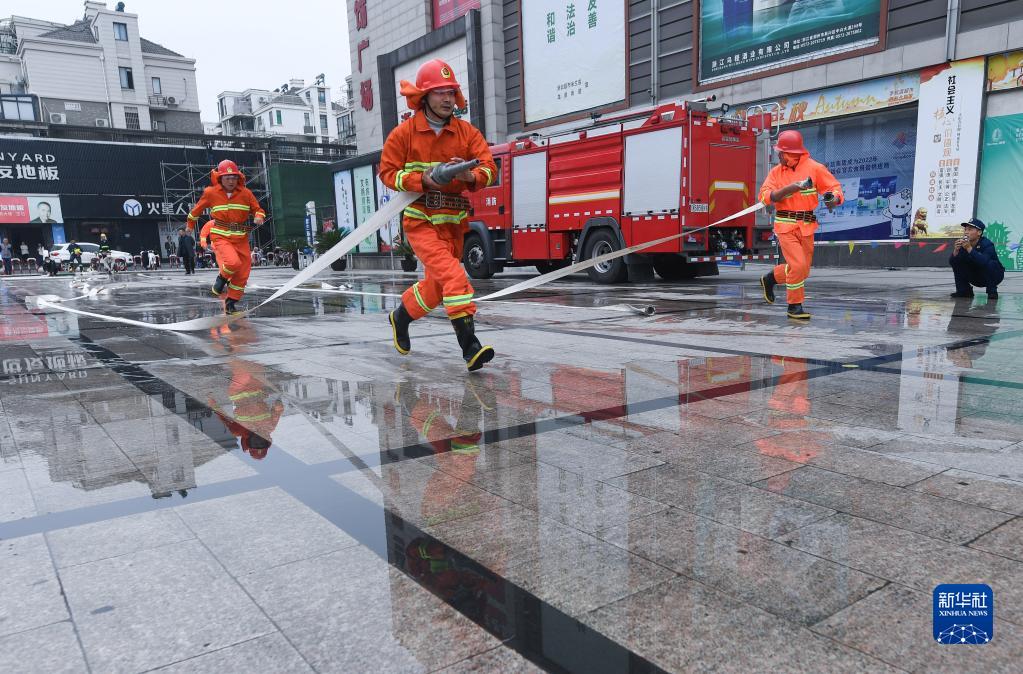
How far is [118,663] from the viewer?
5.56 feet

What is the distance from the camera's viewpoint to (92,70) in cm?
5072

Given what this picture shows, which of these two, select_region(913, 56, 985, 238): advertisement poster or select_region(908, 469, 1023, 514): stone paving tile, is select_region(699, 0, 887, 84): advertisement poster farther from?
select_region(908, 469, 1023, 514): stone paving tile

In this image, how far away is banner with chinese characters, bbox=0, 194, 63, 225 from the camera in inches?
1446

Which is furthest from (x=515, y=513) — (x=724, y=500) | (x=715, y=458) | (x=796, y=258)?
(x=796, y=258)

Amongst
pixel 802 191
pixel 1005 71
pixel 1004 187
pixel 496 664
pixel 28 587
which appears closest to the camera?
pixel 496 664

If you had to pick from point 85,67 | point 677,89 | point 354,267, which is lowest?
point 354,267

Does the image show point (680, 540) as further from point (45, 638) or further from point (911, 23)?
point (911, 23)

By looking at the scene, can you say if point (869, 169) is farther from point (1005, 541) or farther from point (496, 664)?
point (496, 664)

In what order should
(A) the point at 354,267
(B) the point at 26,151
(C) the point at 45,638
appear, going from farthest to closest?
(B) the point at 26,151
(A) the point at 354,267
(C) the point at 45,638

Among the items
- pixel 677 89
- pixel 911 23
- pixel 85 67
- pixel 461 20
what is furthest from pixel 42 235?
pixel 911 23

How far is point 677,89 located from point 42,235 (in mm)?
34700

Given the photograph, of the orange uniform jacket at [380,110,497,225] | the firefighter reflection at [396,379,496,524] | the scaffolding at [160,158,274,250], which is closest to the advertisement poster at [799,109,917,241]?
the orange uniform jacket at [380,110,497,225]

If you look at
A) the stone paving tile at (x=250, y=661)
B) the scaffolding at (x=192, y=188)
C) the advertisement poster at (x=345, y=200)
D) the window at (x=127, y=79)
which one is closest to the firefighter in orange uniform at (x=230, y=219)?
the stone paving tile at (x=250, y=661)

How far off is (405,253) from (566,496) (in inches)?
805
